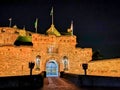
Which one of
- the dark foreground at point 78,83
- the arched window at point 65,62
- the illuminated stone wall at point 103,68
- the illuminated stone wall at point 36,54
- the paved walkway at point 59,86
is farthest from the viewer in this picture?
the illuminated stone wall at point 103,68

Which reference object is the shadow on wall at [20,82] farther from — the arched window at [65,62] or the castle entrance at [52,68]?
the arched window at [65,62]

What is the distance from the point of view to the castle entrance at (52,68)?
44.1 metres

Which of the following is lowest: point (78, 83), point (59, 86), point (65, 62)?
point (59, 86)

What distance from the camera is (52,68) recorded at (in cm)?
4441

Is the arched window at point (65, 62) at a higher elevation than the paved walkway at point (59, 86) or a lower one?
higher

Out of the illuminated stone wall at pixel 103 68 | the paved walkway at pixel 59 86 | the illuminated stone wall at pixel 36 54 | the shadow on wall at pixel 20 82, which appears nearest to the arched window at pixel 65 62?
the illuminated stone wall at pixel 36 54

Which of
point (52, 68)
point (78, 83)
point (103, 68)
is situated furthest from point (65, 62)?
point (78, 83)

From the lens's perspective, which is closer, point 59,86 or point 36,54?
point 59,86

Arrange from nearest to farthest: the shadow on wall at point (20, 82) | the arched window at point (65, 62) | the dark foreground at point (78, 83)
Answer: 1. the shadow on wall at point (20, 82)
2. the dark foreground at point (78, 83)
3. the arched window at point (65, 62)

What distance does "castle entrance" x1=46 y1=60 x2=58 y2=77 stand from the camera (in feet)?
145

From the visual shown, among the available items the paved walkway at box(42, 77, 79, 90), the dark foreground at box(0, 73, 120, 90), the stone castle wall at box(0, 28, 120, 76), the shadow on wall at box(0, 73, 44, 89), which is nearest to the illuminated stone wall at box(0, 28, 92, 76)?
the stone castle wall at box(0, 28, 120, 76)

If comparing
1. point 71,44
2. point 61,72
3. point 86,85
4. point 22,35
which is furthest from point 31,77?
point 22,35

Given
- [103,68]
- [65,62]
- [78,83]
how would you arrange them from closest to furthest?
1. [78,83]
2. [65,62]
3. [103,68]

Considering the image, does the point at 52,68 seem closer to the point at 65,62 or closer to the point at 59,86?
the point at 65,62
